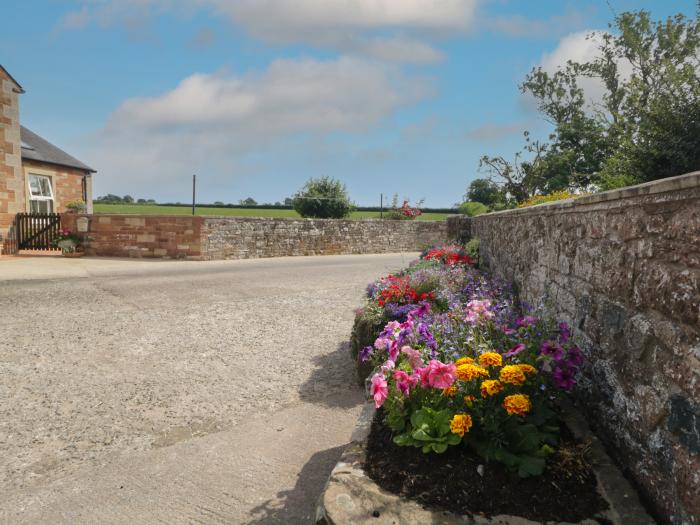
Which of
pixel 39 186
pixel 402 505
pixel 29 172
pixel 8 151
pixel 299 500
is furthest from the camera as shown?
pixel 39 186

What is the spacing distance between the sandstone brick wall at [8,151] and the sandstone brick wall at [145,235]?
2.48m

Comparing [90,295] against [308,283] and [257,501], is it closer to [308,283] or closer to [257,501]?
[308,283]

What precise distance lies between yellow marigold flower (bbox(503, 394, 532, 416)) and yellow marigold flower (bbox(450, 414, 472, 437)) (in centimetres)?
20

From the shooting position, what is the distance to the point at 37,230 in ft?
56.0

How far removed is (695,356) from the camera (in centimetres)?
180

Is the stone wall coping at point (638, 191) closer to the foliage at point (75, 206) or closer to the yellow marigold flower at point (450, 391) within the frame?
the yellow marigold flower at point (450, 391)

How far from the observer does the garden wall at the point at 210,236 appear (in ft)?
52.1

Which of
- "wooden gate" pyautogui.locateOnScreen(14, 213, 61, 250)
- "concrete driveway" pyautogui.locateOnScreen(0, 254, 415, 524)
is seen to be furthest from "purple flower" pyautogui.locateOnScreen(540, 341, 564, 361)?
"wooden gate" pyautogui.locateOnScreen(14, 213, 61, 250)

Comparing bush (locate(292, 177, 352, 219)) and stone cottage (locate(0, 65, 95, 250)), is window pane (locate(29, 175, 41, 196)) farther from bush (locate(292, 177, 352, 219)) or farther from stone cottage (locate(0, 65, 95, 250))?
bush (locate(292, 177, 352, 219))

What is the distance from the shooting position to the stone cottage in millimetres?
15773

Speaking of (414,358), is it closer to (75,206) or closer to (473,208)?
(75,206)

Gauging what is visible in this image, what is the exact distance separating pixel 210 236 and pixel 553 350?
49.0 ft

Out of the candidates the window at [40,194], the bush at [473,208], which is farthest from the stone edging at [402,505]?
the bush at [473,208]

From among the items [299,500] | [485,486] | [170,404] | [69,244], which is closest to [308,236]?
[69,244]
